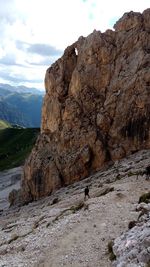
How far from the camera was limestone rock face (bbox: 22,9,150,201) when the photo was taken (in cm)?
7119

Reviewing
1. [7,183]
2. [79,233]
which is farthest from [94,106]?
[7,183]

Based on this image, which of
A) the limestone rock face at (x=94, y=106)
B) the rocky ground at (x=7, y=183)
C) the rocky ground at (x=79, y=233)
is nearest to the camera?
→ the rocky ground at (x=79, y=233)

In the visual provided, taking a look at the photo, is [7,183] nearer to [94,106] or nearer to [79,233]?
[94,106]

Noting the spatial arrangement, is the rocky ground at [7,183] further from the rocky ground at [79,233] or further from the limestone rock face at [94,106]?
the rocky ground at [79,233]

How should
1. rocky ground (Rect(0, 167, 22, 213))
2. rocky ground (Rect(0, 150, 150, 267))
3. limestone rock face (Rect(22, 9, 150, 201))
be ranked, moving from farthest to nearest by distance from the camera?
rocky ground (Rect(0, 167, 22, 213)), limestone rock face (Rect(22, 9, 150, 201)), rocky ground (Rect(0, 150, 150, 267))

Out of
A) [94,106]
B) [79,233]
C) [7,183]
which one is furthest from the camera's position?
[7,183]

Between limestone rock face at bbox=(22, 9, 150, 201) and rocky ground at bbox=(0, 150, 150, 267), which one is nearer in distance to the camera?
rocky ground at bbox=(0, 150, 150, 267)

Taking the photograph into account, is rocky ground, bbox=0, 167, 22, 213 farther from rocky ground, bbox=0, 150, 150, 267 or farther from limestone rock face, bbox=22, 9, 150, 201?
rocky ground, bbox=0, 150, 150, 267

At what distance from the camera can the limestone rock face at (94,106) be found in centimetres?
7119

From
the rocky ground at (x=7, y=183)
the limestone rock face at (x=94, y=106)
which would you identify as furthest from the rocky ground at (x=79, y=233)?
the rocky ground at (x=7, y=183)

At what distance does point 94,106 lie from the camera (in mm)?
77625

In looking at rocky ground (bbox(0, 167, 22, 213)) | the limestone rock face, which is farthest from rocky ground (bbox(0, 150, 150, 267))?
rocky ground (bbox(0, 167, 22, 213))

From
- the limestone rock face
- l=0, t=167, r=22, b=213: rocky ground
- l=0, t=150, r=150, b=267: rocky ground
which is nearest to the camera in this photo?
l=0, t=150, r=150, b=267: rocky ground

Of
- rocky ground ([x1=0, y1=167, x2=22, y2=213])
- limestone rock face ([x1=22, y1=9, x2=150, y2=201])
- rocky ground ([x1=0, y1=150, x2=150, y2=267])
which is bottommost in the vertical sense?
rocky ground ([x1=0, y1=167, x2=22, y2=213])
